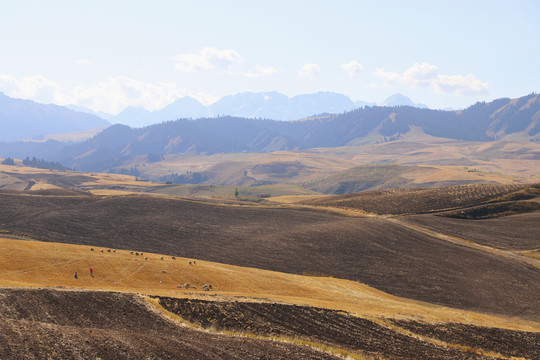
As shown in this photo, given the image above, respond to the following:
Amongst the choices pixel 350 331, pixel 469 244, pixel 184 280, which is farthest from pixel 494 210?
pixel 350 331

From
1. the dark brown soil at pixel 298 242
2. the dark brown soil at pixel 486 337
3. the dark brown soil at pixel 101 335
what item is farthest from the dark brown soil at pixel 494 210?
the dark brown soil at pixel 101 335

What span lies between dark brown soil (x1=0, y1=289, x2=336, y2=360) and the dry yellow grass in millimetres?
8396

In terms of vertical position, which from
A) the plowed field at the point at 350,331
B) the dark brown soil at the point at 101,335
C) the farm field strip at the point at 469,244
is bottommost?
the farm field strip at the point at 469,244

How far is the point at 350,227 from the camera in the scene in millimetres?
92625

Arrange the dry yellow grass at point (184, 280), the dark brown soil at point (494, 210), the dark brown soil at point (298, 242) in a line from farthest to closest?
the dark brown soil at point (494, 210) → the dark brown soil at point (298, 242) → the dry yellow grass at point (184, 280)

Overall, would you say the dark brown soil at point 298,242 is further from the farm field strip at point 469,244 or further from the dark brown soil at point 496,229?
the farm field strip at point 469,244

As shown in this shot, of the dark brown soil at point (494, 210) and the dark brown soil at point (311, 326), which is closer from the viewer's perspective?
the dark brown soil at point (311, 326)

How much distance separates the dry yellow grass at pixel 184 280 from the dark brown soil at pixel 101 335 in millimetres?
8396

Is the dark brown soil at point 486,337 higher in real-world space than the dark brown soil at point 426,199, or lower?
lower

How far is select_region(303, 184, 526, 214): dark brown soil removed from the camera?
385 feet

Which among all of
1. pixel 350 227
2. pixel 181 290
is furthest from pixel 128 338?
pixel 350 227

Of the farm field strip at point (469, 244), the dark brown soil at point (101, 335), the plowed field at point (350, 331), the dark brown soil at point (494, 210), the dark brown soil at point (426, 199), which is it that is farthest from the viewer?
the dark brown soil at point (426, 199)

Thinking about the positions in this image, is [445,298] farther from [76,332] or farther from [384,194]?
[384,194]

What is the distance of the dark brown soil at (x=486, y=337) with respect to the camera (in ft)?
105
